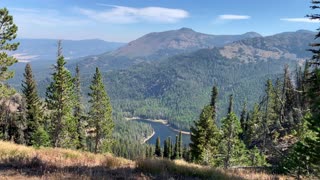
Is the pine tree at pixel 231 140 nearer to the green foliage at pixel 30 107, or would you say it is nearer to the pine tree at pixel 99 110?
the pine tree at pixel 99 110

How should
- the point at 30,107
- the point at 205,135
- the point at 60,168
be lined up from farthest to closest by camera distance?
the point at 30,107 → the point at 205,135 → the point at 60,168

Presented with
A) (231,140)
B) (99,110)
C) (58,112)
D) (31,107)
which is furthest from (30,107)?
(231,140)

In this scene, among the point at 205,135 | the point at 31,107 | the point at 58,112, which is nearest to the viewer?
the point at 58,112

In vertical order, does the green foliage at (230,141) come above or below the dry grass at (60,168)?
below

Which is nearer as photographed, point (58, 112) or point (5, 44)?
point (5, 44)

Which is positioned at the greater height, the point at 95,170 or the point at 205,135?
the point at 95,170

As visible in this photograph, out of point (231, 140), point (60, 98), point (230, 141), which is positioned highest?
point (60, 98)

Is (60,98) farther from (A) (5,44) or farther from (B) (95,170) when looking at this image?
(B) (95,170)

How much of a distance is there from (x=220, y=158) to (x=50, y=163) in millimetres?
38555

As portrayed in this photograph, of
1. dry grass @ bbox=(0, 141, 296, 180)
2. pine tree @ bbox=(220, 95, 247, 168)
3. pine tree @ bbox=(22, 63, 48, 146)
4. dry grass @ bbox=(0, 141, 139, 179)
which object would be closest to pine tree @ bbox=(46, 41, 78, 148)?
pine tree @ bbox=(22, 63, 48, 146)

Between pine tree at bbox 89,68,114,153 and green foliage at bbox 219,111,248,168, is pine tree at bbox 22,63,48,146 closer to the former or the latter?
pine tree at bbox 89,68,114,153

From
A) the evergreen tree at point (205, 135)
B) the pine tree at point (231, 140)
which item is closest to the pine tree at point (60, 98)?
the evergreen tree at point (205, 135)

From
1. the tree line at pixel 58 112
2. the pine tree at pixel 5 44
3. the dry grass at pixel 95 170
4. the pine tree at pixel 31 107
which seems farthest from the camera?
the pine tree at pixel 31 107

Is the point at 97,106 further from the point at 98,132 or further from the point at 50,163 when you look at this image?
the point at 50,163
